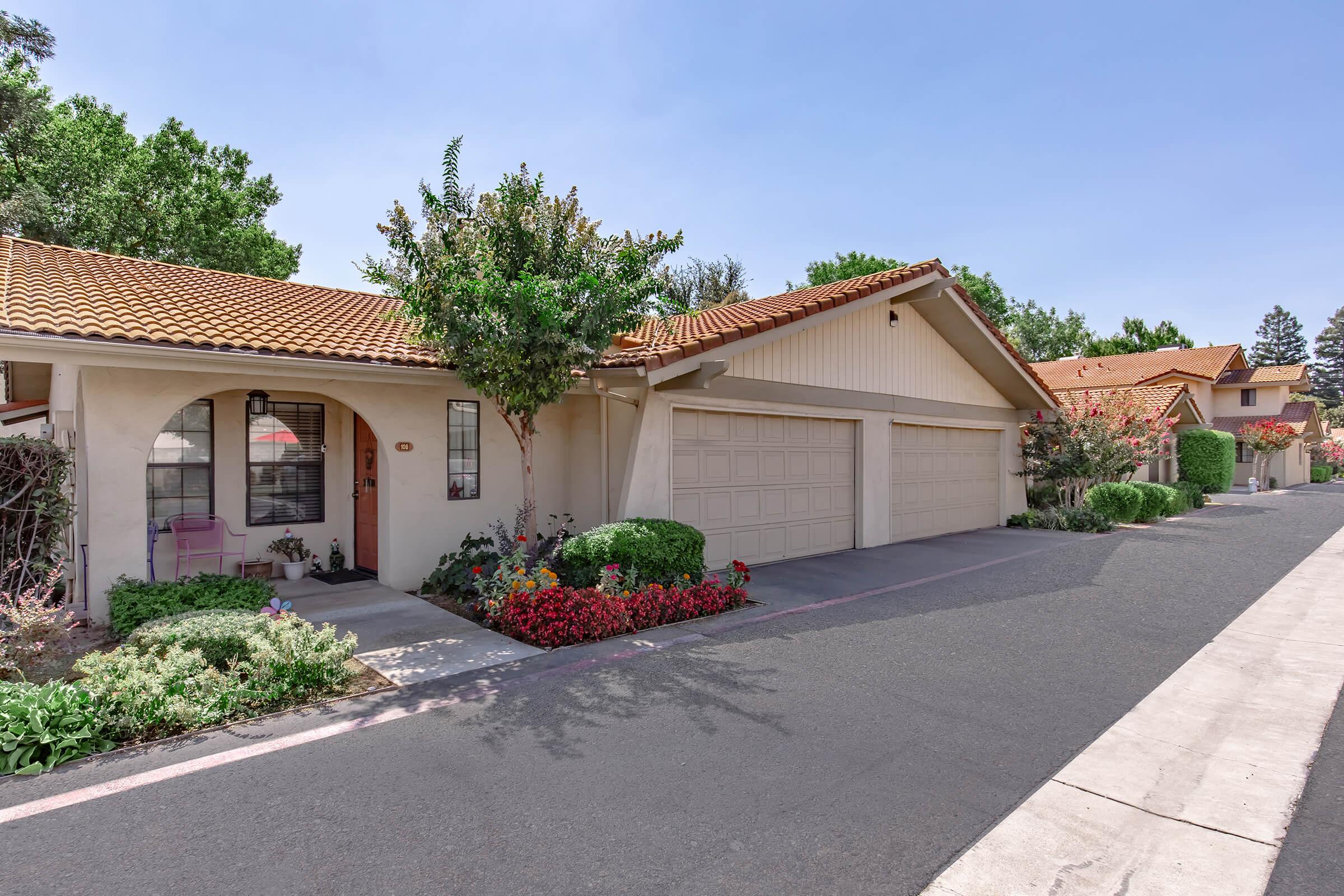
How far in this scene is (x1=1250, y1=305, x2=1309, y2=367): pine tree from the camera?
3184 inches

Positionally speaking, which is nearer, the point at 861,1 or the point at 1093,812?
the point at 1093,812

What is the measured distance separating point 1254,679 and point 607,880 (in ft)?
18.8

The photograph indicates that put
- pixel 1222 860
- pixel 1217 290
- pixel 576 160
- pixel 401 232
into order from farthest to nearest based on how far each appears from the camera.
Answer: pixel 1217 290
pixel 576 160
pixel 401 232
pixel 1222 860

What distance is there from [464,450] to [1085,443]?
1347 centimetres

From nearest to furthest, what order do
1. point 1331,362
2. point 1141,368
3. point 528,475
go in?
1. point 528,475
2. point 1141,368
3. point 1331,362

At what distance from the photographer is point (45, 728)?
403 centimetres

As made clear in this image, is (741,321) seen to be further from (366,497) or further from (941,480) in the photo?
(941,480)

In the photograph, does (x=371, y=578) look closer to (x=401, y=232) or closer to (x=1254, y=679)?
(x=401, y=232)

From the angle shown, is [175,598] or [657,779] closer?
[657,779]

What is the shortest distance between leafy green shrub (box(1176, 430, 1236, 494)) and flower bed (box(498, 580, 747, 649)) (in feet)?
84.1

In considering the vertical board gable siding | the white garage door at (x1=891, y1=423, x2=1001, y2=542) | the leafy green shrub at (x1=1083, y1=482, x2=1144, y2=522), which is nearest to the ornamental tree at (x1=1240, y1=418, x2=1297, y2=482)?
the leafy green shrub at (x1=1083, y1=482, x2=1144, y2=522)

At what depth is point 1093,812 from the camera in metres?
3.57

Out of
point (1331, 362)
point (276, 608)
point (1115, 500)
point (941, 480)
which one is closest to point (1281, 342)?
point (1331, 362)

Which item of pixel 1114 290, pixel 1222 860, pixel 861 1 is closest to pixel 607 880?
pixel 1222 860
